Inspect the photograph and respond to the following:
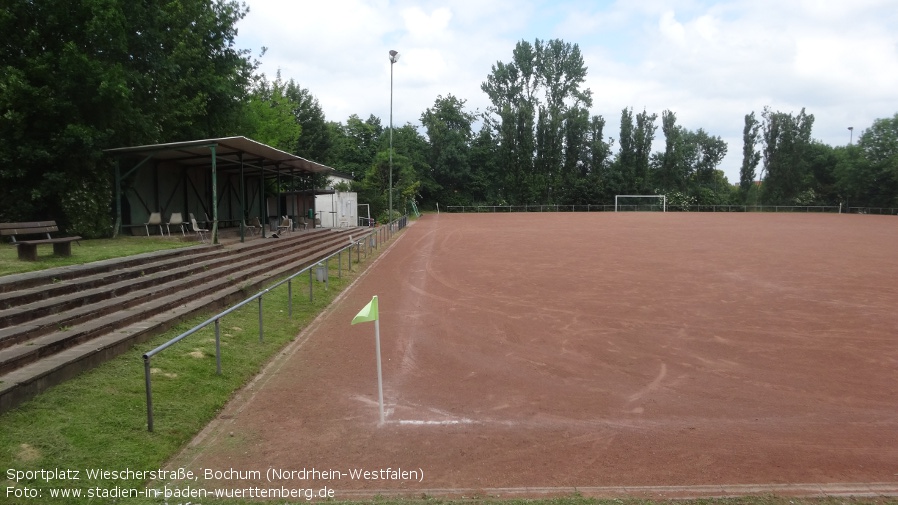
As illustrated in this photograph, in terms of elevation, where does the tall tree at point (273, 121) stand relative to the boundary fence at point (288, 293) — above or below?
above

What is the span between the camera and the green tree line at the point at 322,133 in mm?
14773

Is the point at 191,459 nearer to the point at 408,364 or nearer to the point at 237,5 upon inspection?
the point at 408,364

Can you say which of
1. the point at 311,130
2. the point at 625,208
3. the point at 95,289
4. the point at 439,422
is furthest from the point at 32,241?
the point at 625,208

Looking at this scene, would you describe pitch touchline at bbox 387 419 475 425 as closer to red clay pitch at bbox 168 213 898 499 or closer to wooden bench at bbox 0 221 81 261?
red clay pitch at bbox 168 213 898 499

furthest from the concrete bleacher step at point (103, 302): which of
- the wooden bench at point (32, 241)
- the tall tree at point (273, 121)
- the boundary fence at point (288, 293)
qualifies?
the tall tree at point (273, 121)

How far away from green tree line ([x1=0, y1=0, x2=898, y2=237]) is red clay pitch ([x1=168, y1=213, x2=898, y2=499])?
30.4 ft

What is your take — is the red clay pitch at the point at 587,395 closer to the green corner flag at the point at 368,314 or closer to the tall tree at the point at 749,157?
the green corner flag at the point at 368,314

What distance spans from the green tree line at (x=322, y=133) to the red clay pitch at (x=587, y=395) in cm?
926

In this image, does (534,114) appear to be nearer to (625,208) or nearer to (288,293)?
(625,208)

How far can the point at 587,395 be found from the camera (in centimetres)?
712

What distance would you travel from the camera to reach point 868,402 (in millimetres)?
6898

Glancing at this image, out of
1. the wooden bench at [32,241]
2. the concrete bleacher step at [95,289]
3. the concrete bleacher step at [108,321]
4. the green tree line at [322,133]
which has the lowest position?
the concrete bleacher step at [108,321]

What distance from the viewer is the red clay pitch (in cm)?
504

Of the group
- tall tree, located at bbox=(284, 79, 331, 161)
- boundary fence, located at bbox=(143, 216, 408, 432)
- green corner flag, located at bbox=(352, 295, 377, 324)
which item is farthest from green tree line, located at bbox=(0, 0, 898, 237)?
green corner flag, located at bbox=(352, 295, 377, 324)
